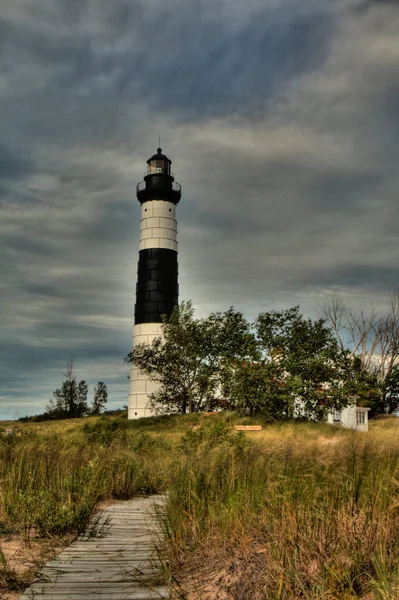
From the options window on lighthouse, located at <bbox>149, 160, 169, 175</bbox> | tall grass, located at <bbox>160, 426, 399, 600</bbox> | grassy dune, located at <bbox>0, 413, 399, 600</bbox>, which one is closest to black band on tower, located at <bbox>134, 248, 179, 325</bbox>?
window on lighthouse, located at <bbox>149, 160, 169, 175</bbox>

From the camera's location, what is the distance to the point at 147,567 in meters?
4.39

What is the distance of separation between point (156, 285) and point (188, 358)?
17.9 ft

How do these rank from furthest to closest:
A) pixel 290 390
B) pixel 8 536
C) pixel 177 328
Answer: pixel 177 328 < pixel 290 390 < pixel 8 536

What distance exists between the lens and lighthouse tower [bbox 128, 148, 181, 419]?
35781mm

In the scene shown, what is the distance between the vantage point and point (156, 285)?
36.0 metres

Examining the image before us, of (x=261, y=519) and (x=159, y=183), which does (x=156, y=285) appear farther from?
(x=261, y=519)

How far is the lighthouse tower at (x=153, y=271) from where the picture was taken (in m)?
35.8

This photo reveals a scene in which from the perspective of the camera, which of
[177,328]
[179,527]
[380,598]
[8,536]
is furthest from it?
[177,328]

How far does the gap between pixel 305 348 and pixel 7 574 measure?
26424mm

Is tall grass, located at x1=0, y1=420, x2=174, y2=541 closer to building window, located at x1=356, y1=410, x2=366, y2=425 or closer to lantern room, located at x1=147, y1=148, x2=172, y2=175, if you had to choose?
building window, located at x1=356, y1=410, x2=366, y2=425

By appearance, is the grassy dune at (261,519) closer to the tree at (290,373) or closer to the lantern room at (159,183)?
the tree at (290,373)

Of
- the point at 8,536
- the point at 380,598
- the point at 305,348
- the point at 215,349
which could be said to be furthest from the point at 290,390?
the point at 380,598

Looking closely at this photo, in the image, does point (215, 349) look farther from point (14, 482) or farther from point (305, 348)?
point (14, 482)

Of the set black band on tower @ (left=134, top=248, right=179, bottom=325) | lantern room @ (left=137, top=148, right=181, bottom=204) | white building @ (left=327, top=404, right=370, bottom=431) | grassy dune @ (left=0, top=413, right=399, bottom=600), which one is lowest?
white building @ (left=327, top=404, right=370, bottom=431)
